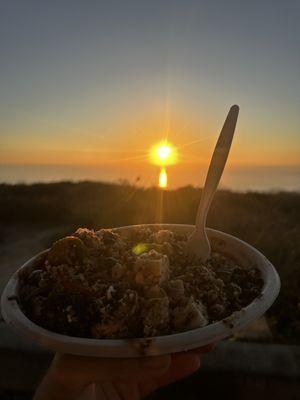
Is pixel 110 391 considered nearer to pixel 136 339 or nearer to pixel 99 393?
pixel 99 393

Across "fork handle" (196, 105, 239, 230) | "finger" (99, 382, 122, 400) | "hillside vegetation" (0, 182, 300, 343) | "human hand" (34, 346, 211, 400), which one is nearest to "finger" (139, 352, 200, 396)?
"human hand" (34, 346, 211, 400)

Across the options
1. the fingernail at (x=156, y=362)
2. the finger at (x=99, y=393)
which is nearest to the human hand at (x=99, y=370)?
the fingernail at (x=156, y=362)

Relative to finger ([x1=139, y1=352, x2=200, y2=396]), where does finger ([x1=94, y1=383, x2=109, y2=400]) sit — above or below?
below

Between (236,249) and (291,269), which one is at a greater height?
(236,249)

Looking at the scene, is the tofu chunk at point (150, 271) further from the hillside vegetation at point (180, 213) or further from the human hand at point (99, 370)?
the hillside vegetation at point (180, 213)

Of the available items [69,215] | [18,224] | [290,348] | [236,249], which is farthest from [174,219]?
[236,249]

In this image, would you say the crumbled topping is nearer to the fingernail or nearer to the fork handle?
the fingernail

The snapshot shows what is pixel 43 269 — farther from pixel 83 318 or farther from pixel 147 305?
pixel 147 305
